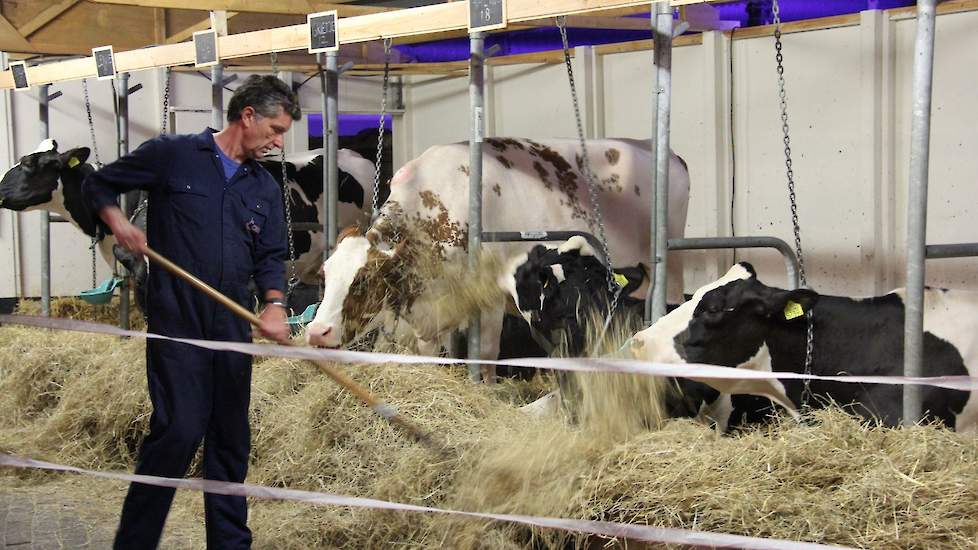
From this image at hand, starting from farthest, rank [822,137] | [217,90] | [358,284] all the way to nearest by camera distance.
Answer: [822,137]
[217,90]
[358,284]

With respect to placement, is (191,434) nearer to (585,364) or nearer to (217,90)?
(585,364)

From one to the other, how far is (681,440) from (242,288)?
1604mm

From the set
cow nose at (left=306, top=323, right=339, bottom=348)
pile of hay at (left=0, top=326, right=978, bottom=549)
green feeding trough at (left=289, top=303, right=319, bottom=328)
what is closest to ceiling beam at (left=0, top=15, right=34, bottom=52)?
green feeding trough at (left=289, top=303, right=319, bottom=328)

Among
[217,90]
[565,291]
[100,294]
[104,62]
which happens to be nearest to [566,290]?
[565,291]

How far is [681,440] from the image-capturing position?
12.0ft

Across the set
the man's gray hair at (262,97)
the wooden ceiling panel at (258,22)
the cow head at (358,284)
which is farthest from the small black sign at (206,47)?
the man's gray hair at (262,97)

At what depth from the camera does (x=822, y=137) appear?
754 cm

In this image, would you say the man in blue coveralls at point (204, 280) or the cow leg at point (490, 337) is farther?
the cow leg at point (490, 337)

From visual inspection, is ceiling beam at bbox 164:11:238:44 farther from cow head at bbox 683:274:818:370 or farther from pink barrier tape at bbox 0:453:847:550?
pink barrier tape at bbox 0:453:847:550

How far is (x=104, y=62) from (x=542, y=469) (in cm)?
543

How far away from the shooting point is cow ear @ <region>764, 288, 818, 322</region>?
Answer: 14.2 feet

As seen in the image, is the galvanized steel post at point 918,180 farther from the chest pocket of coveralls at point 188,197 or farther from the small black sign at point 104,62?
the small black sign at point 104,62

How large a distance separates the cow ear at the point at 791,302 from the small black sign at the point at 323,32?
9.39ft

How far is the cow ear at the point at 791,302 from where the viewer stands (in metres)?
4.32
